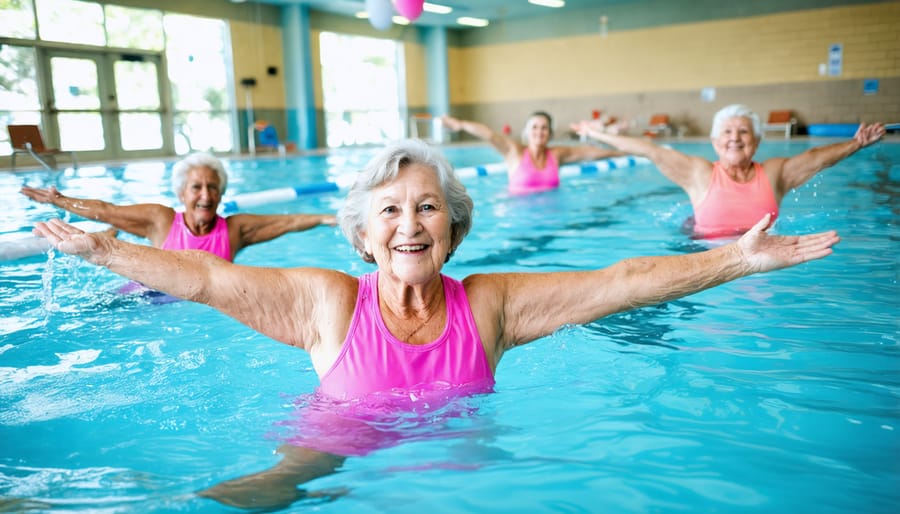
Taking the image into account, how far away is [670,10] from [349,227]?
69.1ft

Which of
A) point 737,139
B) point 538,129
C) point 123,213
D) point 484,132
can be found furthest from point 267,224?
point 538,129

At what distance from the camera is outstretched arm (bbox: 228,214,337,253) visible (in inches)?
167

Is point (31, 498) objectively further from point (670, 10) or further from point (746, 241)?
point (670, 10)

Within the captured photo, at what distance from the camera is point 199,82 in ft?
61.2

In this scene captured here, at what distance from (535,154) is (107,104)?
1281 centimetres

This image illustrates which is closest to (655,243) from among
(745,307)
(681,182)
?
(681,182)

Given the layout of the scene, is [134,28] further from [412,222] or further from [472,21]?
[412,222]

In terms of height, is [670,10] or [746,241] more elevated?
[670,10]

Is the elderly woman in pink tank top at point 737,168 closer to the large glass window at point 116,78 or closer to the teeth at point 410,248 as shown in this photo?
the teeth at point 410,248

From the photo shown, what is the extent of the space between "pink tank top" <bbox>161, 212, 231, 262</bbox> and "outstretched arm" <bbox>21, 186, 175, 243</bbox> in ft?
0.34

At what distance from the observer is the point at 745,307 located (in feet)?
12.1

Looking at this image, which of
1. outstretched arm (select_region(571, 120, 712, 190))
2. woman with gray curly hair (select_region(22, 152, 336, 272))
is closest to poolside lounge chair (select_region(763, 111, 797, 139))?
outstretched arm (select_region(571, 120, 712, 190))

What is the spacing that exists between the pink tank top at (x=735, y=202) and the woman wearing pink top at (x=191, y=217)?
113 inches

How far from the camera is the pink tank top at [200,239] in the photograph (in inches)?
161
